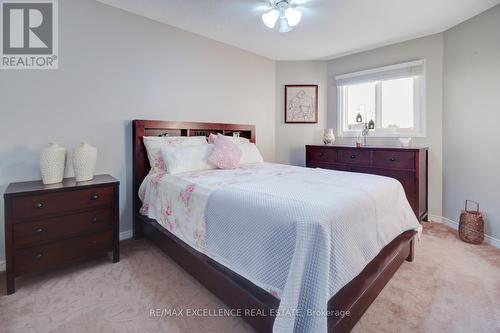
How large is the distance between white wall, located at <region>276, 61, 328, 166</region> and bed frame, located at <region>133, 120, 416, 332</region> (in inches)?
90.2

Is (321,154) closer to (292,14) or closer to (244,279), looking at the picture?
(292,14)

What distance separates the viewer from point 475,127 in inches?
108

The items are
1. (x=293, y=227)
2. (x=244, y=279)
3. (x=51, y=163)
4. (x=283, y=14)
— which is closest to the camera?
(x=293, y=227)

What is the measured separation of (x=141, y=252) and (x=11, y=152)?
1.36 metres

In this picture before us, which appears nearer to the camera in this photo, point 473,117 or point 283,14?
point 283,14

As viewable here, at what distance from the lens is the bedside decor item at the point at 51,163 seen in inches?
78.7

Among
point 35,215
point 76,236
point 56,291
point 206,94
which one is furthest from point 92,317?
point 206,94

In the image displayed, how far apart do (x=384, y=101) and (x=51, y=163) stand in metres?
4.05

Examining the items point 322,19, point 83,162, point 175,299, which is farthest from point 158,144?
point 322,19

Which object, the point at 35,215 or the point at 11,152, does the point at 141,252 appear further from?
the point at 11,152

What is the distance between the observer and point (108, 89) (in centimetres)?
254

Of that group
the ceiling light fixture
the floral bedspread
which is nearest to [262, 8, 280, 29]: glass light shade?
the ceiling light fixture

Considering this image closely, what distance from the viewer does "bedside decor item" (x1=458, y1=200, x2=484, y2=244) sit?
2.55 metres

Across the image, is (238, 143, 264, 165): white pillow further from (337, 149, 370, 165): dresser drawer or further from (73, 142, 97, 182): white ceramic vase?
(73, 142, 97, 182): white ceramic vase
